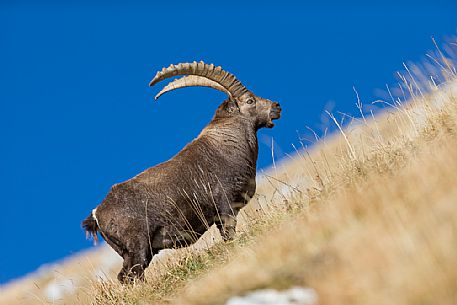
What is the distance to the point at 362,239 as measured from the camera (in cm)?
432

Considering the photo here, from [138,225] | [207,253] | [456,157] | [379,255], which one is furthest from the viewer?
[138,225]

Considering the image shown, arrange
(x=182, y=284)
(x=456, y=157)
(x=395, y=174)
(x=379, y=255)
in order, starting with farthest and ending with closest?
(x=182, y=284) < (x=395, y=174) < (x=456, y=157) < (x=379, y=255)

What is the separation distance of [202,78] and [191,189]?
7.52 ft

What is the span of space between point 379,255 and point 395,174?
7.54ft

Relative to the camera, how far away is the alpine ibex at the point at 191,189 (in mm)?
8789

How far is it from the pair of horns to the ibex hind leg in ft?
8.50

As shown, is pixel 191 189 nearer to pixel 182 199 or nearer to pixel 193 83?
pixel 182 199

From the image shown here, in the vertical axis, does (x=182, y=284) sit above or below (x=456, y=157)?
above

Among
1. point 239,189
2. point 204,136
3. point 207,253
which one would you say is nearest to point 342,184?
point 207,253

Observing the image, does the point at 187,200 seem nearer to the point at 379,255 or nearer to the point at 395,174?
the point at 395,174

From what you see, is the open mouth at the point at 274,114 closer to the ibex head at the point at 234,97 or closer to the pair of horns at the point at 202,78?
the ibex head at the point at 234,97

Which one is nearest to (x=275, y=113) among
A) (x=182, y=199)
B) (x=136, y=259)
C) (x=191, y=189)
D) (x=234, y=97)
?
(x=234, y=97)

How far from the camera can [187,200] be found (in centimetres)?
920

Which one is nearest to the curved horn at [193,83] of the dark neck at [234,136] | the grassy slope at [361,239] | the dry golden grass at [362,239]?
the dark neck at [234,136]
